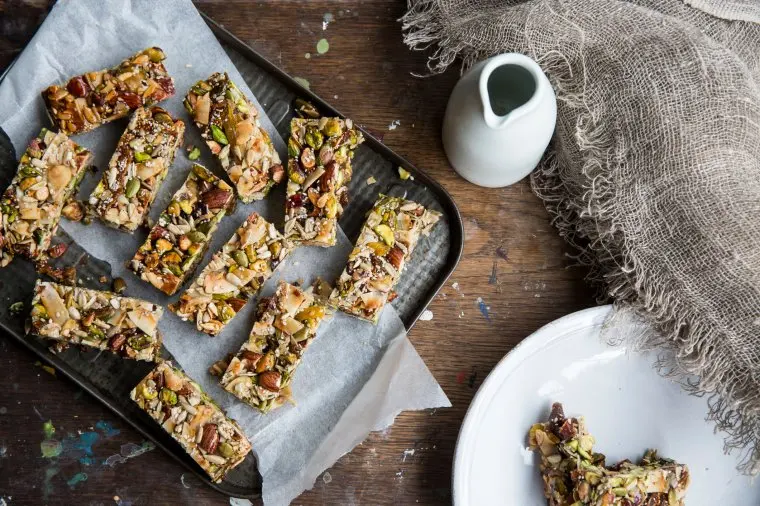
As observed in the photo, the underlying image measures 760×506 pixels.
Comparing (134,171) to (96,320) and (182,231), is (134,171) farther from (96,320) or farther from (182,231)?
(96,320)

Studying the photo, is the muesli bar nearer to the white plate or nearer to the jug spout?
the jug spout

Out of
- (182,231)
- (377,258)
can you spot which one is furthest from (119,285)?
(377,258)

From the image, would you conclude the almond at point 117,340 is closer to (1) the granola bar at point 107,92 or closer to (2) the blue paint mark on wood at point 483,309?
(1) the granola bar at point 107,92

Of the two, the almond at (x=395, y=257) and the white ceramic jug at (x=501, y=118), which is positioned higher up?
the white ceramic jug at (x=501, y=118)

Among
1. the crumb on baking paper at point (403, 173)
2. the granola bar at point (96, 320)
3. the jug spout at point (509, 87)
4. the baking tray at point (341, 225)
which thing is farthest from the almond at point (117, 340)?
the jug spout at point (509, 87)

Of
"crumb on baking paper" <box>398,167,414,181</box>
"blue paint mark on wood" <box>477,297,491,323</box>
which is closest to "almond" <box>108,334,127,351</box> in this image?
"crumb on baking paper" <box>398,167,414,181</box>

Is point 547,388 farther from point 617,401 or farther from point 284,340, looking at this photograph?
point 284,340
